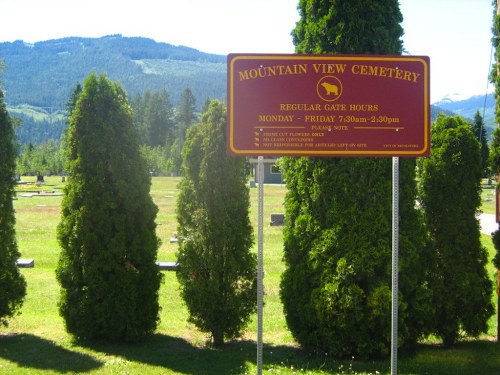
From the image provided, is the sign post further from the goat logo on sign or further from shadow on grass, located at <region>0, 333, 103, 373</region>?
shadow on grass, located at <region>0, 333, 103, 373</region>

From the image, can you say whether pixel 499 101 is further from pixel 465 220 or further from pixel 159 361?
pixel 159 361

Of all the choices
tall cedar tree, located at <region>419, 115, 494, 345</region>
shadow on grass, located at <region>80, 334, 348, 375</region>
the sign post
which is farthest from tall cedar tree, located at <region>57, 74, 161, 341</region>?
tall cedar tree, located at <region>419, 115, 494, 345</region>

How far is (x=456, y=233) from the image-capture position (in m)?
9.18

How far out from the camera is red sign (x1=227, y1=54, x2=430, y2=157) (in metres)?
6.84

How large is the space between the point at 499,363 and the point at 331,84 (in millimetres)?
4817

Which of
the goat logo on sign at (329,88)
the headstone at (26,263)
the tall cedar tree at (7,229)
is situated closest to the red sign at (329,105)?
the goat logo on sign at (329,88)

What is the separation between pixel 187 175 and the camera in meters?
9.75

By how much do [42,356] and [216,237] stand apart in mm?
3150

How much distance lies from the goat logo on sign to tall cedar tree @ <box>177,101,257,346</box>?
2851 millimetres

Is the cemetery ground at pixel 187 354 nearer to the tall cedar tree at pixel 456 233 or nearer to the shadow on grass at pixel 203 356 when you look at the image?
the shadow on grass at pixel 203 356

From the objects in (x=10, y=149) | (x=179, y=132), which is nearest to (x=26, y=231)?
(x=10, y=149)

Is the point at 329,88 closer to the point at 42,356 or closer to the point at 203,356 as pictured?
the point at 203,356

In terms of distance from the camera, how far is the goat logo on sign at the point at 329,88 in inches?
272

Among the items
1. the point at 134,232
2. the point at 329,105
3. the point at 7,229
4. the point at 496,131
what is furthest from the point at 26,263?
the point at 496,131
